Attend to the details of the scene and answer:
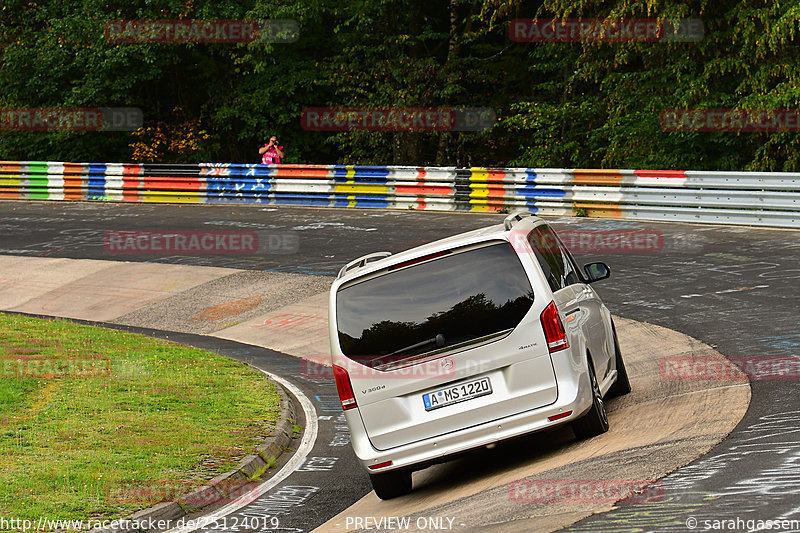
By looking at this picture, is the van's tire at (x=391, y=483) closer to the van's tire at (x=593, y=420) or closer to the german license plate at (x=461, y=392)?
the german license plate at (x=461, y=392)

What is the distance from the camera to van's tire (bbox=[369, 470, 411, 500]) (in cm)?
792

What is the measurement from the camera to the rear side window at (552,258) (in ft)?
26.5

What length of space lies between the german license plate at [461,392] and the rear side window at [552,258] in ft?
2.99

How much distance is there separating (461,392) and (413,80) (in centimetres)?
2729

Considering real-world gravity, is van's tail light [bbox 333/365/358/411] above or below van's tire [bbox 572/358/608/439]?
above

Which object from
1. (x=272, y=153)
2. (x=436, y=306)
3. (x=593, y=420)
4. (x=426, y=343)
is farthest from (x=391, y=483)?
(x=272, y=153)

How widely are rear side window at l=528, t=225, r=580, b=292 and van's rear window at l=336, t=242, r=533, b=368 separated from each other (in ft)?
1.22

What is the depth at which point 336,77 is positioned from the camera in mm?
35500

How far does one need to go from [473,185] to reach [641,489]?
20.1 metres

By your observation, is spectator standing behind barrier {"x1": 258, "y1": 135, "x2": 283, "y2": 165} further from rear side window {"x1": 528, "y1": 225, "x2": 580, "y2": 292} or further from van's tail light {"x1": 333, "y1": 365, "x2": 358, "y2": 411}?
van's tail light {"x1": 333, "y1": 365, "x2": 358, "y2": 411}

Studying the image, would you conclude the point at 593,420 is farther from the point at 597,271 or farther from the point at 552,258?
the point at 597,271

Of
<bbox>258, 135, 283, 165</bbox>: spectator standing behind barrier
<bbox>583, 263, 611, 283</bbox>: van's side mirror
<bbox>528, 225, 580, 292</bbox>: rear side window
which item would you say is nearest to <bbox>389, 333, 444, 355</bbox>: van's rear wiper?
<bbox>528, 225, 580, 292</bbox>: rear side window

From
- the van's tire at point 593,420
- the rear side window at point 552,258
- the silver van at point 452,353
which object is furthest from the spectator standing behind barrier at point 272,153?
the van's tire at point 593,420

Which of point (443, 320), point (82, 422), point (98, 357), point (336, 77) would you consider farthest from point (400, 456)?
point (336, 77)
